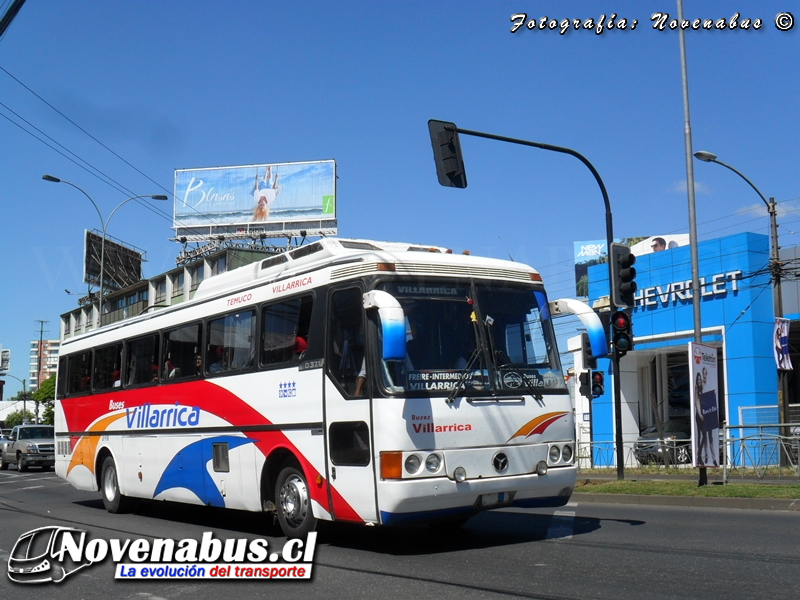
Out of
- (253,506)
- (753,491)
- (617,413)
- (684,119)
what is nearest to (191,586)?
(253,506)

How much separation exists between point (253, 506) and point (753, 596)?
20.5ft

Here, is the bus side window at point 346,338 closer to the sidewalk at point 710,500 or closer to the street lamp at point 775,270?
the sidewalk at point 710,500

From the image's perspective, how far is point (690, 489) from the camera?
15.7 m

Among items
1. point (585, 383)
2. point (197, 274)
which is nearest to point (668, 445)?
point (585, 383)

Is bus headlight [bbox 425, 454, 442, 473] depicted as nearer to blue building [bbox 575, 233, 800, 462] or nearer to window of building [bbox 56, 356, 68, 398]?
Answer: window of building [bbox 56, 356, 68, 398]

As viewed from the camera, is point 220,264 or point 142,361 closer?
point 142,361

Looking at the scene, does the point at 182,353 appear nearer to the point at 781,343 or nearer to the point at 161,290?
the point at 781,343

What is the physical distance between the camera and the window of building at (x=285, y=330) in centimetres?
1020

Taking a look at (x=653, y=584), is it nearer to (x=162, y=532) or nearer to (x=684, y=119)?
(x=162, y=532)

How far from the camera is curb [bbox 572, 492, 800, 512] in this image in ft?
44.0

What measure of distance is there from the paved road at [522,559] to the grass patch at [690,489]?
1.15 metres

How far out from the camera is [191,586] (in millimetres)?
7922

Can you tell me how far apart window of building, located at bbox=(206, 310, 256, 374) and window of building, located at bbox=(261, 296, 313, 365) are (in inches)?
12.8

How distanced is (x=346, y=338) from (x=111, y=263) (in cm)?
6480
